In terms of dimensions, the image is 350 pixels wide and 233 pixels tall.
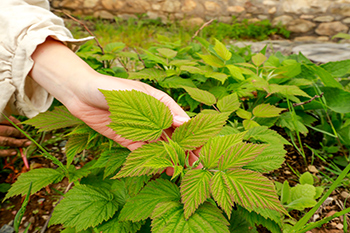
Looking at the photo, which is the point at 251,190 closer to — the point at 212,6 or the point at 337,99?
the point at 337,99

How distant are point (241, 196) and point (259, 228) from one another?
24.0 inches

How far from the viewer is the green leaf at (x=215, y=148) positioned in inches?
25.2

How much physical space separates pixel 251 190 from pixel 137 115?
0.38 metres

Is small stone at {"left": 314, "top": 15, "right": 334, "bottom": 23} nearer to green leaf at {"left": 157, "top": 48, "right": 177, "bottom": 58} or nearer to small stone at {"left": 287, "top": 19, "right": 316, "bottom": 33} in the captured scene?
small stone at {"left": 287, "top": 19, "right": 316, "bottom": 33}

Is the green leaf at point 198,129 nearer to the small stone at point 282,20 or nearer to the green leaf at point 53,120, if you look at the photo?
the green leaf at point 53,120

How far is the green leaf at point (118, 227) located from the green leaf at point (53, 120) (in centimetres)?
39

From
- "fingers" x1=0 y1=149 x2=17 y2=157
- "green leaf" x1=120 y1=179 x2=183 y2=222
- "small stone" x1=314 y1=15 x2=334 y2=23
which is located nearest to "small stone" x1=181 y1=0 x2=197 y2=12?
"small stone" x1=314 y1=15 x2=334 y2=23

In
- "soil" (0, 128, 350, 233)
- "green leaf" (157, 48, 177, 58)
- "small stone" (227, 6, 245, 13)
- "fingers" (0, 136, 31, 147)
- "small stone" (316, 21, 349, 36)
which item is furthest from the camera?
"small stone" (227, 6, 245, 13)

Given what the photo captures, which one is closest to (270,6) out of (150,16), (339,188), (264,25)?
(264,25)

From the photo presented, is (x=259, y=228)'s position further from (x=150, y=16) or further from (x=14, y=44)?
(x=150, y=16)

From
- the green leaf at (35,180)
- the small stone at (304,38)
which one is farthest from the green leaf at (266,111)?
the small stone at (304,38)

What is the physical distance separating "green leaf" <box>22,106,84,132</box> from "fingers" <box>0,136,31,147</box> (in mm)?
806

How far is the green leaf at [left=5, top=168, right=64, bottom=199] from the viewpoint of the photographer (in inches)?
34.2

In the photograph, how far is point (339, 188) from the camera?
4.01 ft
